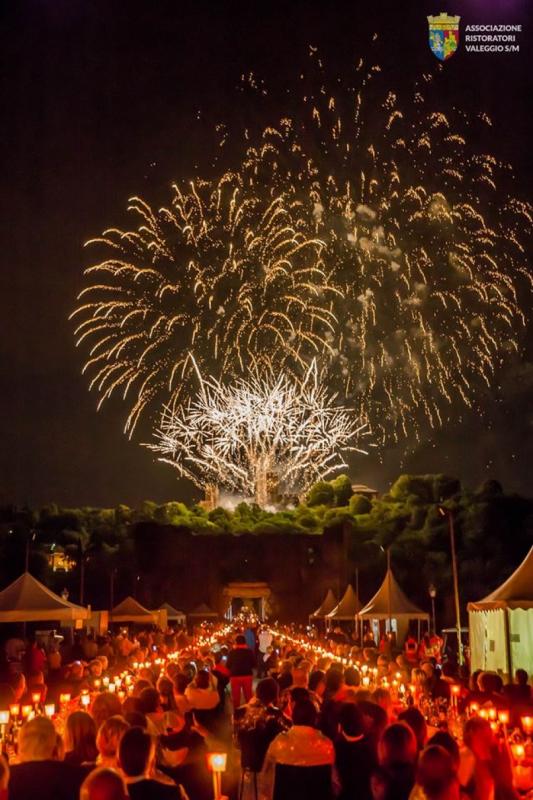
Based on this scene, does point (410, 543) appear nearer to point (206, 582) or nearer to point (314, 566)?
point (314, 566)

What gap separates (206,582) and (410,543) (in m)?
15.3

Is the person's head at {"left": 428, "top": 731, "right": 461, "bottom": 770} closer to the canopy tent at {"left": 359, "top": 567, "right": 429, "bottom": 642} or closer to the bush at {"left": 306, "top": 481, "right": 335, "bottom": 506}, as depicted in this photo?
the canopy tent at {"left": 359, "top": 567, "right": 429, "bottom": 642}

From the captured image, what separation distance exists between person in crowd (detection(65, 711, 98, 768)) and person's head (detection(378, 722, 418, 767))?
2.07 metres

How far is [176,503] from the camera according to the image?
234 feet

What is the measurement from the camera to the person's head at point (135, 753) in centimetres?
510

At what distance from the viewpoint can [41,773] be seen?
5359 mm

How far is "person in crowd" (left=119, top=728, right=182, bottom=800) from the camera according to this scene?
510cm

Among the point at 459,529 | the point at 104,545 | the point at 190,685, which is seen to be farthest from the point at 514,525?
the point at 190,685

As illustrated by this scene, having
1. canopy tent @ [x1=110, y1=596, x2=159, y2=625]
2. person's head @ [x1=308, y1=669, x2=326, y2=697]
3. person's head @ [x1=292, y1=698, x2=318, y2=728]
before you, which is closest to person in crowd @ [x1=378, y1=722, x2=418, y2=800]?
person's head @ [x1=292, y1=698, x2=318, y2=728]

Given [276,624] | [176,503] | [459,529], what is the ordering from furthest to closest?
[176,503] < [276,624] < [459,529]

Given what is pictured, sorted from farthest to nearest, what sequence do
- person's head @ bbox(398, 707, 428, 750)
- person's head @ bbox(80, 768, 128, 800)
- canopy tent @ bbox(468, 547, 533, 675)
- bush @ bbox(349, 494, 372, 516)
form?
bush @ bbox(349, 494, 372, 516), canopy tent @ bbox(468, 547, 533, 675), person's head @ bbox(398, 707, 428, 750), person's head @ bbox(80, 768, 128, 800)

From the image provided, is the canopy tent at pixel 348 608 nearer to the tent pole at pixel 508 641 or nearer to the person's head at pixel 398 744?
the tent pole at pixel 508 641

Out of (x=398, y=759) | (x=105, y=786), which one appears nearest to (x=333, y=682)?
(x=398, y=759)

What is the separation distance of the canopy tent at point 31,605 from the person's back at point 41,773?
13.5 metres
